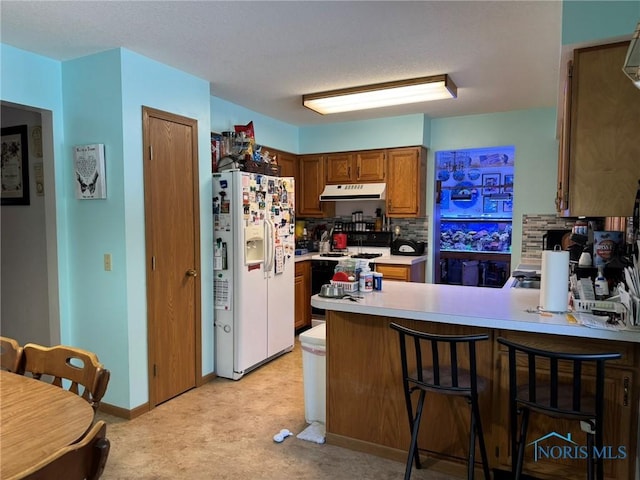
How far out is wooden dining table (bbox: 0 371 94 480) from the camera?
1169 mm

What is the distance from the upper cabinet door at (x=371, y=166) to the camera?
496 centimetres

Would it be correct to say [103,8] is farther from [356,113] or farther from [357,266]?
[356,113]

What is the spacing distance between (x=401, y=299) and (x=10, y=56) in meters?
2.85

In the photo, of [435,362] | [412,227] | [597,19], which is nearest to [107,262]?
[435,362]

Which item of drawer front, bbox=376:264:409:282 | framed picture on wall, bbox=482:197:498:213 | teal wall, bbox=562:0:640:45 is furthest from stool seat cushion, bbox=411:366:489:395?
framed picture on wall, bbox=482:197:498:213

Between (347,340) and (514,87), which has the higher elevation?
(514,87)

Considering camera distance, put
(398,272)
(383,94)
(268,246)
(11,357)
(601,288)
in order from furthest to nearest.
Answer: (398,272), (268,246), (383,94), (601,288), (11,357)

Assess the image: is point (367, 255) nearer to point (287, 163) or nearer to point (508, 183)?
point (287, 163)

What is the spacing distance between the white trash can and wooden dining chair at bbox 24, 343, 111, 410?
1374mm

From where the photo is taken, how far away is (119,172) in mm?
2861

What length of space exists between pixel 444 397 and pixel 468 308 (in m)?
0.50

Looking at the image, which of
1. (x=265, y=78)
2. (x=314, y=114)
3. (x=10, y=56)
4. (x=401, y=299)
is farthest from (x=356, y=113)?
(x=10, y=56)

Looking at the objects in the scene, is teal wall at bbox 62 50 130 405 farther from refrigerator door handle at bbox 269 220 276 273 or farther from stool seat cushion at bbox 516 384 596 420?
stool seat cushion at bbox 516 384 596 420

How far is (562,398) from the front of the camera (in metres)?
1.83
